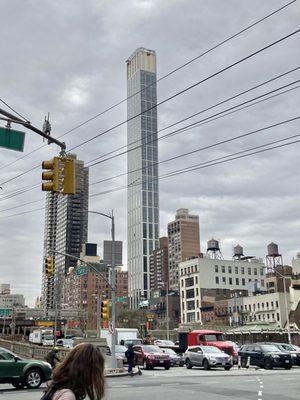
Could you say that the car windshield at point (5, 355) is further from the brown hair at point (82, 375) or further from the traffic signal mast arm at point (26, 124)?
the brown hair at point (82, 375)

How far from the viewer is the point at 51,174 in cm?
1427

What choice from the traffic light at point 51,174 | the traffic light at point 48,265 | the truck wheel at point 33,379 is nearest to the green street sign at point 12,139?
the traffic light at point 51,174

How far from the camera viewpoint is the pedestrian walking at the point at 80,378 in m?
3.77

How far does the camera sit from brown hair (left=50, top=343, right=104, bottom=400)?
149 inches

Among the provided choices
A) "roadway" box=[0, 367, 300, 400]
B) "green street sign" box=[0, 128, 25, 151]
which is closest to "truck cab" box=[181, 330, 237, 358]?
"roadway" box=[0, 367, 300, 400]

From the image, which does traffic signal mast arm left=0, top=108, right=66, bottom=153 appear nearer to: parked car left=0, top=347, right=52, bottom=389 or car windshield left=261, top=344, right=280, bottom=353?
parked car left=0, top=347, right=52, bottom=389

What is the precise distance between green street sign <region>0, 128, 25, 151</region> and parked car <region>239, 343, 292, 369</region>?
26046 mm

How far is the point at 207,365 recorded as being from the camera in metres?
33.2

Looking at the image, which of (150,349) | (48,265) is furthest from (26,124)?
(150,349)

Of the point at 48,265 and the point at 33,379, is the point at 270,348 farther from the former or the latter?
the point at 33,379

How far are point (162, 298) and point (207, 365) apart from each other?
497ft

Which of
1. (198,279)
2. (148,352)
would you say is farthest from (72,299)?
(148,352)

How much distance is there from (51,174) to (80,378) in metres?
10.9

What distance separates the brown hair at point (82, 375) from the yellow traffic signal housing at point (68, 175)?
10.5 meters
